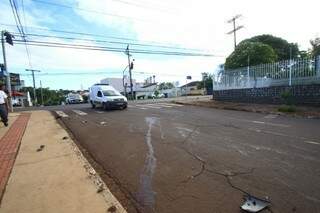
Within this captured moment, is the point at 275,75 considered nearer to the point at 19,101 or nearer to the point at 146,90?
the point at 19,101

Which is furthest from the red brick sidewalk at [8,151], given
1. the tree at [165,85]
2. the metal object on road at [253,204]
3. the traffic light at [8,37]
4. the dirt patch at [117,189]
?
the tree at [165,85]

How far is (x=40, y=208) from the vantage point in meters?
4.55

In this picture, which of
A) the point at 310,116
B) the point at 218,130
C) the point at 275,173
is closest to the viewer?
the point at 275,173

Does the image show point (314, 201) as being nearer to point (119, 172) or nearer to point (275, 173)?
point (275, 173)

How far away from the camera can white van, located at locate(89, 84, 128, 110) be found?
72.3 feet

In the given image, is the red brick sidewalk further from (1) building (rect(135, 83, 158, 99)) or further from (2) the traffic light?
(1) building (rect(135, 83, 158, 99))

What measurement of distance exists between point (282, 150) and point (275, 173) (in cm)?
201

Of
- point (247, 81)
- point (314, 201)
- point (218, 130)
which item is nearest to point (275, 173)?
point (314, 201)

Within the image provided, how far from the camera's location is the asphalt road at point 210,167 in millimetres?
4574

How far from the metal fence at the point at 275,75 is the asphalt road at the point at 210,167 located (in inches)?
339

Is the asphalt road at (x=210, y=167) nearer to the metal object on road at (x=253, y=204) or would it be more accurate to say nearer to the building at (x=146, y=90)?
the metal object on road at (x=253, y=204)

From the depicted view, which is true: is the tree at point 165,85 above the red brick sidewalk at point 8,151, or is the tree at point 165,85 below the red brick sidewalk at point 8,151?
above

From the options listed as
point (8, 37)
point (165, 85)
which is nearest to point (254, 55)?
point (8, 37)

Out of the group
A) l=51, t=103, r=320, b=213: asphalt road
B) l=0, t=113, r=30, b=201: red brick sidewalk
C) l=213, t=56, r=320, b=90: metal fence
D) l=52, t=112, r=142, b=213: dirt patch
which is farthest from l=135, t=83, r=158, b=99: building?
l=52, t=112, r=142, b=213: dirt patch
